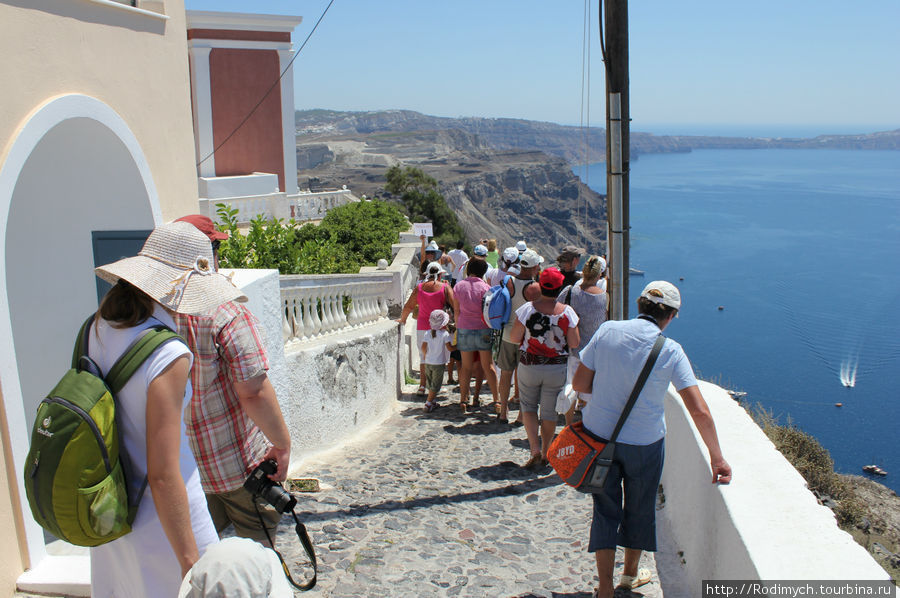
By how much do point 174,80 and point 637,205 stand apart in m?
187

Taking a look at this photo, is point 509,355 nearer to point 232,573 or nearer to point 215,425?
point 215,425

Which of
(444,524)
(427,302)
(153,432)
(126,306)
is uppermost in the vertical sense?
(126,306)

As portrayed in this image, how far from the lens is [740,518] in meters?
3.09

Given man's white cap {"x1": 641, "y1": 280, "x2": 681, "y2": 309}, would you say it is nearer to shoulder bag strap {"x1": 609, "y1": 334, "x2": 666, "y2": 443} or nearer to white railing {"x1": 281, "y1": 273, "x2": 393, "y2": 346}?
shoulder bag strap {"x1": 609, "y1": 334, "x2": 666, "y2": 443}

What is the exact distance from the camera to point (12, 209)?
5090 millimetres

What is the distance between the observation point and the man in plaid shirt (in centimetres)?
285

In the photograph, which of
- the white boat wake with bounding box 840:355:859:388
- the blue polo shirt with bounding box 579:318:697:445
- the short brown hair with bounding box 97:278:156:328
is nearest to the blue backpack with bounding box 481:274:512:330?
the blue polo shirt with bounding box 579:318:697:445

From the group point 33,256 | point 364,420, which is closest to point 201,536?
point 33,256

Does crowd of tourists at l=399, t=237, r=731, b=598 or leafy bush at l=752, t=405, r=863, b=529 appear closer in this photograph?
crowd of tourists at l=399, t=237, r=731, b=598

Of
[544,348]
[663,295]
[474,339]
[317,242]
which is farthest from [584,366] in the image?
[317,242]

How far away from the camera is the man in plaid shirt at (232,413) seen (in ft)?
9.36

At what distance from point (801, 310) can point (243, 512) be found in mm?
82607

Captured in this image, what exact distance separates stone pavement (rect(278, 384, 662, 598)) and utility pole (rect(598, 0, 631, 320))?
1.76 metres

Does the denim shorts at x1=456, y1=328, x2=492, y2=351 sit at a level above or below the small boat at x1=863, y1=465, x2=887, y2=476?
above
